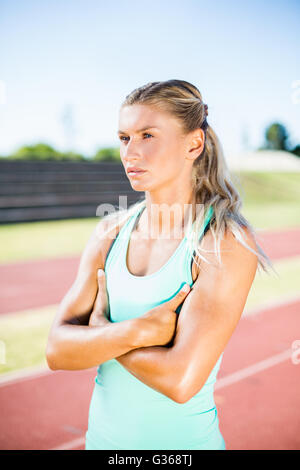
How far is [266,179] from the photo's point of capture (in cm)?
2931

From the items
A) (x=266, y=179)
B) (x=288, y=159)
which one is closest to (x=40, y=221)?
(x=266, y=179)

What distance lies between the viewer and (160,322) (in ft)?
4.27

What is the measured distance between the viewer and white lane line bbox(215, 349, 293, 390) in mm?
3973

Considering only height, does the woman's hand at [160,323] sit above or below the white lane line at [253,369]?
above

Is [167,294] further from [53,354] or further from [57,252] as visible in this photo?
[57,252]

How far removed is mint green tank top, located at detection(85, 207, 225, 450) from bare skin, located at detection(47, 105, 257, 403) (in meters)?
0.06

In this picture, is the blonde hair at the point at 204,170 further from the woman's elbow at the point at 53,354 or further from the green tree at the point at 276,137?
the green tree at the point at 276,137

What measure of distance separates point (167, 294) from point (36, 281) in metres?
6.66

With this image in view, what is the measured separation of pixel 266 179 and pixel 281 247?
61.5 ft

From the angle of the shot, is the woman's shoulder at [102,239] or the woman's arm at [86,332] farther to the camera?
the woman's shoulder at [102,239]

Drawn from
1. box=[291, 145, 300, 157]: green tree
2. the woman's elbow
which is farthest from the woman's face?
box=[291, 145, 300, 157]: green tree

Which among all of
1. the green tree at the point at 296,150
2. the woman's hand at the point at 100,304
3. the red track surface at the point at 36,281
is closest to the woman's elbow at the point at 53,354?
the woman's hand at the point at 100,304

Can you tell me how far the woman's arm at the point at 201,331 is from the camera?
50.0 inches

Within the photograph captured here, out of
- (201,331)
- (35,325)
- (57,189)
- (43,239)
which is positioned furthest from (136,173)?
(57,189)
